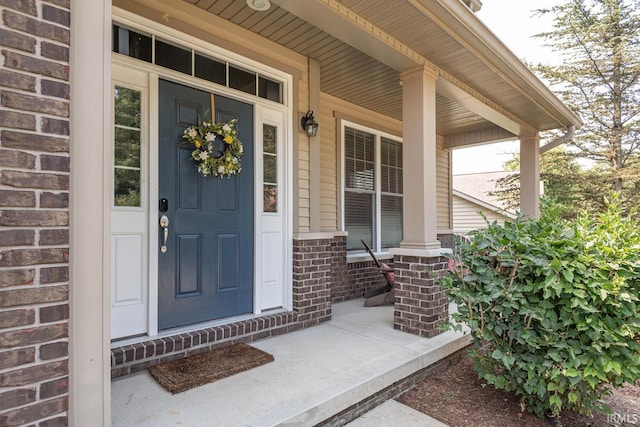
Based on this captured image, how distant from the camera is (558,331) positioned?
7.18ft

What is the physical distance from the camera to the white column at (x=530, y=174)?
5.72m

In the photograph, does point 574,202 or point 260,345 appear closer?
point 260,345

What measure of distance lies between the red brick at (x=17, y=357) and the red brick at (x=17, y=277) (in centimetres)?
23

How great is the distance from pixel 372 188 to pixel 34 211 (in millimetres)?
4808

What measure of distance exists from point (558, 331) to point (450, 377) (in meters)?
1.06

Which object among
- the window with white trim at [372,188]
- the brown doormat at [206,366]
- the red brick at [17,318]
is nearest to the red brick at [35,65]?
the red brick at [17,318]

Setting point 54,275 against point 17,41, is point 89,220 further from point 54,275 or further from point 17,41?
point 17,41

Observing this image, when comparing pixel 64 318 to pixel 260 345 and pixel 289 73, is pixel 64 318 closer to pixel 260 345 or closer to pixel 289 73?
pixel 260 345

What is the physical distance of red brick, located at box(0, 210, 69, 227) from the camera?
1.21 m

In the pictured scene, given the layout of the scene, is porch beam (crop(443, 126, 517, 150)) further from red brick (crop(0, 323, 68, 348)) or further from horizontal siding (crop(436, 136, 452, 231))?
red brick (crop(0, 323, 68, 348))

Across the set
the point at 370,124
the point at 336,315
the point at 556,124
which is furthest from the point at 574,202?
the point at 336,315

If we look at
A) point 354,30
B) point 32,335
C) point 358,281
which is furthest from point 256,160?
point 358,281

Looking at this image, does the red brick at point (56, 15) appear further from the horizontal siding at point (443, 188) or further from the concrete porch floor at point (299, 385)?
the horizontal siding at point (443, 188)

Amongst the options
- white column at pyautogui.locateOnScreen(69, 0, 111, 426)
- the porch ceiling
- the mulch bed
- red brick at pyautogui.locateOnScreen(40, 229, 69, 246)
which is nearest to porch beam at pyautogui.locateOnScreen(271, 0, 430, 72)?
the porch ceiling
